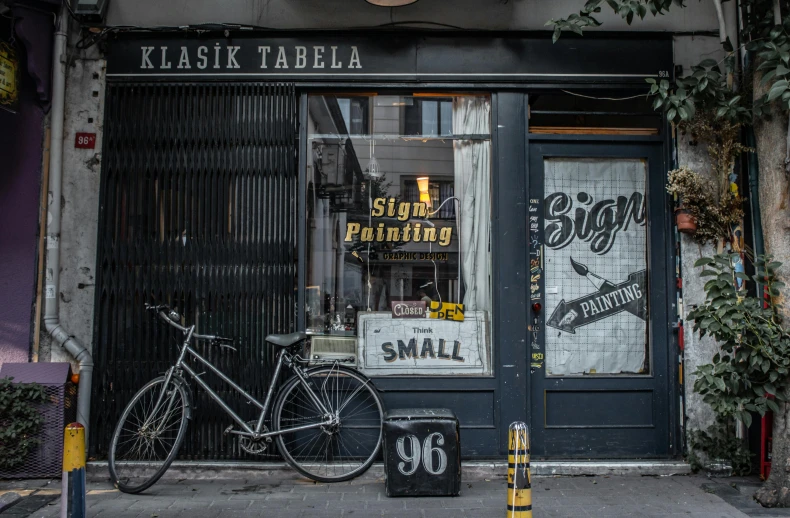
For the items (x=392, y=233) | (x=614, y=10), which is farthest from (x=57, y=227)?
(x=614, y=10)

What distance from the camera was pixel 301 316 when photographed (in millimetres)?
6508

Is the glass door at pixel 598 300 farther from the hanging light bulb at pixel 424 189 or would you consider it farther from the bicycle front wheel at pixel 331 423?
the bicycle front wheel at pixel 331 423

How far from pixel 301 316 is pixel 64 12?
3.68m

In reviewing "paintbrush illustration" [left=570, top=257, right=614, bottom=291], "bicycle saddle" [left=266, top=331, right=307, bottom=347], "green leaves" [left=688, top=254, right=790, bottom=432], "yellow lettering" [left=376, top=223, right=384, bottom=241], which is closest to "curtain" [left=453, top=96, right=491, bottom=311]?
"yellow lettering" [left=376, top=223, right=384, bottom=241]

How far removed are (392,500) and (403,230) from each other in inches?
99.4

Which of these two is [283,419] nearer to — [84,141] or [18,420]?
[18,420]

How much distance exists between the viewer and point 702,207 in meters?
6.42

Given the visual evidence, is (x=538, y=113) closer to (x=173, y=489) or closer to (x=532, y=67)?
(x=532, y=67)

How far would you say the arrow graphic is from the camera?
6.71 m

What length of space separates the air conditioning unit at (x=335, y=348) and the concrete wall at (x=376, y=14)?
3025 mm

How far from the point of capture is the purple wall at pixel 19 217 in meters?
6.48

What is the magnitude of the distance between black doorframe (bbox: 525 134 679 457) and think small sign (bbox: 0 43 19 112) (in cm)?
485

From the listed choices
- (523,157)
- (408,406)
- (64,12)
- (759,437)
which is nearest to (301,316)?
(408,406)

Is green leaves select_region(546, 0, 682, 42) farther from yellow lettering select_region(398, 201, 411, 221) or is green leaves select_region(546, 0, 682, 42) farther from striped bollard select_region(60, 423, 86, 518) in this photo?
striped bollard select_region(60, 423, 86, 518)
